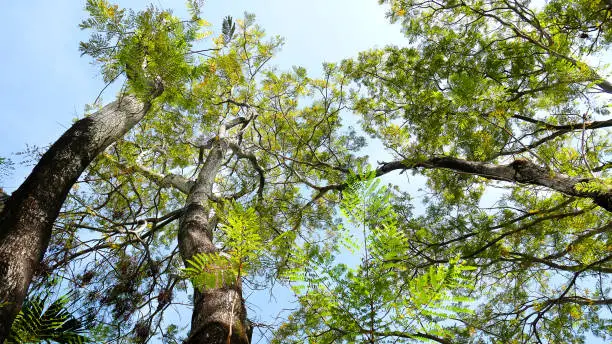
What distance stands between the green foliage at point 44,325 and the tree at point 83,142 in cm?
46

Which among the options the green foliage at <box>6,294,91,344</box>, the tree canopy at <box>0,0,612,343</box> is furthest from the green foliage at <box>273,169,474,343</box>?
the green foliage at <box>6,294,91,344</box>

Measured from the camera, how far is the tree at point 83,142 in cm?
183

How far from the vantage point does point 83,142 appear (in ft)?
8.34

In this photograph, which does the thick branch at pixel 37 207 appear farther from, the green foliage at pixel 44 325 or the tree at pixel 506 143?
the tree at pixel 506 143

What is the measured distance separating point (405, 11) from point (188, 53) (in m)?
3.46

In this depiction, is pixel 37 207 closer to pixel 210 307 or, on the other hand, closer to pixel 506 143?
pixel 210 307

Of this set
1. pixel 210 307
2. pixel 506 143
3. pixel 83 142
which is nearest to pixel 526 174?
pixel 506 143

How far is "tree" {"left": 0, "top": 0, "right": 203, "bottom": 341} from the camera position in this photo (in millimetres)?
1830

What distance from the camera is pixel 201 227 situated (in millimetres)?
3127

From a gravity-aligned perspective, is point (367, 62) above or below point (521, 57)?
above

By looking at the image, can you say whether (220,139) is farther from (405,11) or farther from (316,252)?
(316,252)

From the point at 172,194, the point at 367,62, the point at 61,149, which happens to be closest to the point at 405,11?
the point at 367,62

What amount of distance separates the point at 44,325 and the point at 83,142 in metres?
1.24

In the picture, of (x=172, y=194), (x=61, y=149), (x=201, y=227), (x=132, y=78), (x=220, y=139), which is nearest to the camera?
(x=61, y=149)
